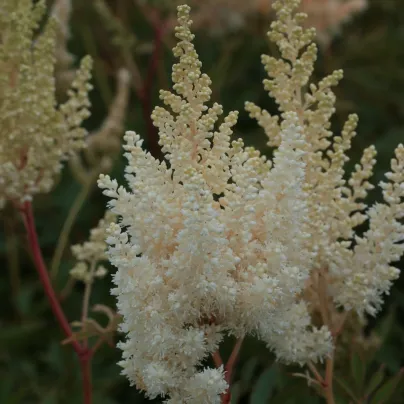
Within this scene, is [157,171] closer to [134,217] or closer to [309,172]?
[134,217]

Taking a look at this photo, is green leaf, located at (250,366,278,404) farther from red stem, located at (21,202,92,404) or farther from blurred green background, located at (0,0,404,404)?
red stem, located at (21,202,92,404)

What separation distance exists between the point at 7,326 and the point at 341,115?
4.97ft

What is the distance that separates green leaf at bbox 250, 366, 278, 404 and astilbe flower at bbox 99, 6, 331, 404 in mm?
486

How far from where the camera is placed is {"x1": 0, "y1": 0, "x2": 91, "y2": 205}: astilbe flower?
155cm

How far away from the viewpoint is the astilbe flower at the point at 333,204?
1.32m

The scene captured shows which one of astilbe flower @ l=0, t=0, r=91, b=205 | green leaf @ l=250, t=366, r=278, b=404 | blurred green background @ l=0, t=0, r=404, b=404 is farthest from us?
blurred green background @ l=0, t=0, r=404, b=404

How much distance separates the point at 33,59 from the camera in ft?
5.44

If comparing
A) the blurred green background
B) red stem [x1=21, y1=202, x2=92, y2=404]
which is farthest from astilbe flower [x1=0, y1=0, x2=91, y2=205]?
the blurred green background

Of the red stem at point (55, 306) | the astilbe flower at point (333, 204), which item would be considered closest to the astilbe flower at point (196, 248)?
the astilbe flower at point (333, 204)

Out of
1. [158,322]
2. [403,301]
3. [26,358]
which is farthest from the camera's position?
[26,358]

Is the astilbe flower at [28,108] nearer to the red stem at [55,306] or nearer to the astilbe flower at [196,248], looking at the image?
the red stem at [55,306]

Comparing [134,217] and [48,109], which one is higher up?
[48,109]

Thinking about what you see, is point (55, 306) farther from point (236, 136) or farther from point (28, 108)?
point (236, 136)

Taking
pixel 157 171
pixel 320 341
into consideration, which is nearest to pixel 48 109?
pixel 157 171
